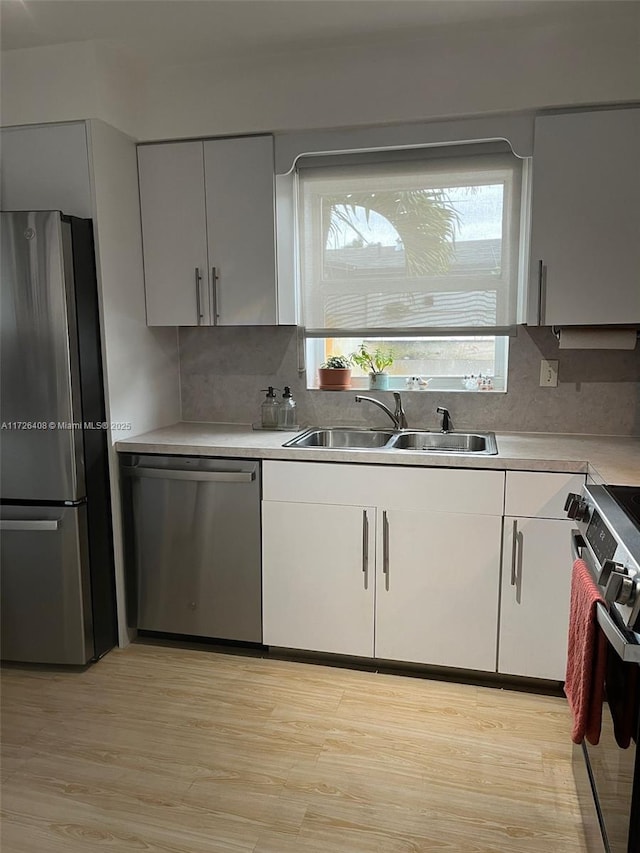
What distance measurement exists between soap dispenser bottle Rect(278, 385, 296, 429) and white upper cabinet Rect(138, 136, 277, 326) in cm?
38

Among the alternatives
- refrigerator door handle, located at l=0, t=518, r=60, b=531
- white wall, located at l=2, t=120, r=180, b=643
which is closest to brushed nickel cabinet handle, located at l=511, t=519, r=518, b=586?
white wall, located at l=2, t=120, r=180, b=643

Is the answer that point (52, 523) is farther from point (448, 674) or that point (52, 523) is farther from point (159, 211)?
point (448, 674)

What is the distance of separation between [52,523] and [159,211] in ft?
4.65

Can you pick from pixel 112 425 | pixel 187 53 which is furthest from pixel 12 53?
pixel 112 425

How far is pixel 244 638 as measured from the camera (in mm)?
2688

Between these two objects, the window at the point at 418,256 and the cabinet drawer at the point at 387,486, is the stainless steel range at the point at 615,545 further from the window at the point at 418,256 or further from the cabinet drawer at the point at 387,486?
the window at the point at 418,256

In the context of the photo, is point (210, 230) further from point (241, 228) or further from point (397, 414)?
point (397, 414)

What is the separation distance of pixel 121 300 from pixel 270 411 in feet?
2.68

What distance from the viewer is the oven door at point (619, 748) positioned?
123cm

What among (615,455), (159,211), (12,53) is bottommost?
(615,455)

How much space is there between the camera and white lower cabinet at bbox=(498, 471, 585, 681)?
7.52ft

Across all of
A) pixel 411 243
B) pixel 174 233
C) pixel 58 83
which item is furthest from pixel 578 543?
pixel 58 83

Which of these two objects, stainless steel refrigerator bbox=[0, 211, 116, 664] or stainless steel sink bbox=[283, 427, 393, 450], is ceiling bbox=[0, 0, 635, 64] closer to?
stainless steel refrigerator bbox=[0, 211, 116, 664]

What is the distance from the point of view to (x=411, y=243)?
9.45ft
